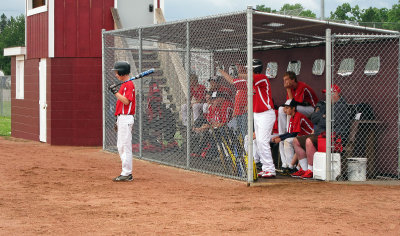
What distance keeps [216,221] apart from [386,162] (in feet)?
16.4

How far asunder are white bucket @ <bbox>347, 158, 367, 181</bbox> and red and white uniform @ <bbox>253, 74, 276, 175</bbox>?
51.6 inches

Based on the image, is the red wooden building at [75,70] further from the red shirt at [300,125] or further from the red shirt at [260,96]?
the red shirt at [260,96]

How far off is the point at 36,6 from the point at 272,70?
798cm

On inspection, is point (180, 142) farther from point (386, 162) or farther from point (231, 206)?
point (231, 206)

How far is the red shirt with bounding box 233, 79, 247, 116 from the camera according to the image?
1009cm

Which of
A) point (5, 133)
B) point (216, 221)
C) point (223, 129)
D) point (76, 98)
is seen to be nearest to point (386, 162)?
point (223, 129)

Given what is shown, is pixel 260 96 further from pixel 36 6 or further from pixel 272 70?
pixel 36 6

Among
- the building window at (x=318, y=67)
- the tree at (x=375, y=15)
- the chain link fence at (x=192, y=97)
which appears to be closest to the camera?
the chain link fence at (x=192, y=97)

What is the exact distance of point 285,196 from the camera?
28.6 ft

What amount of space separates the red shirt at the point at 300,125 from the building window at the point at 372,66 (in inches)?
56.1

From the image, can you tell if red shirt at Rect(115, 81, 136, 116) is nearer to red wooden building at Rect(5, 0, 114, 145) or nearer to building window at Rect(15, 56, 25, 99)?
red wooden building at Rect(5, 0, 114, 145)

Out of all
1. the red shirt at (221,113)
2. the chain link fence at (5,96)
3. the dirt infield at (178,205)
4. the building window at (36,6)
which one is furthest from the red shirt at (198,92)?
the chain link fence at (5,96)

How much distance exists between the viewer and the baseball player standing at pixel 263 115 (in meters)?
10.3

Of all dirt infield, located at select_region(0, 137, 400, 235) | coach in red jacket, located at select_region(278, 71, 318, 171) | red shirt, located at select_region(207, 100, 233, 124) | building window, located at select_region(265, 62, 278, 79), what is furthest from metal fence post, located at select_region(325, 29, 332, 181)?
building window, located at select_region(265, 62, 278, 79)
